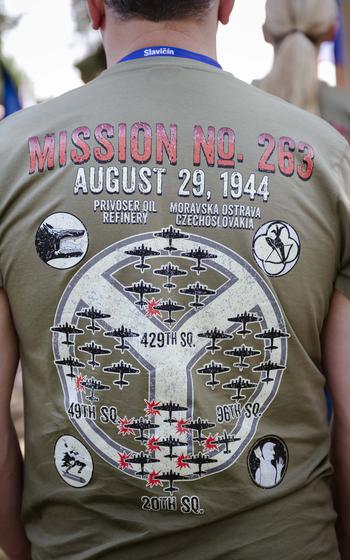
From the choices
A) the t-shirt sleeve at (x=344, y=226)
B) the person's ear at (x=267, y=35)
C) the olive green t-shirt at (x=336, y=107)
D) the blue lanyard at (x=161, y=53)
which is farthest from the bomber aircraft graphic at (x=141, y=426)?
the person's ear at (x=267, y=35)

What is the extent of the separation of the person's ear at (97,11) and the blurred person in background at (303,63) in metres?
1.14

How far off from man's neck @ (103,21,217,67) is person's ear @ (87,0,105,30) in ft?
0.12

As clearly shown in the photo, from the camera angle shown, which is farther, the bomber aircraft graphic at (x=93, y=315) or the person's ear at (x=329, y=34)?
the person's ear at (x=329, y=34)

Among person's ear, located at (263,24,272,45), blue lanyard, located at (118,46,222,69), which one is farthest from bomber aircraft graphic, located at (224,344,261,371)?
person's ear, located at (263,24,272,45)

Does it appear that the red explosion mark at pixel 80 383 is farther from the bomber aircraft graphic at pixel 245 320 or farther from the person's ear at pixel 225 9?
the person's ear at pixel 225 9

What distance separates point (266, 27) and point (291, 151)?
54.2 inches

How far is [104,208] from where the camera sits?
1.24 m

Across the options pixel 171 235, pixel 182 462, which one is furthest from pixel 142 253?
pixel 182 462

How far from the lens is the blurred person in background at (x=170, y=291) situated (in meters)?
1.24

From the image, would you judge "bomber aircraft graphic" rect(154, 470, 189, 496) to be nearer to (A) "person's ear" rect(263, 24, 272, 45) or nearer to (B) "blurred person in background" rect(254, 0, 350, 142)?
(B) "blurred person in background" rect(254, 0, 350, 142)

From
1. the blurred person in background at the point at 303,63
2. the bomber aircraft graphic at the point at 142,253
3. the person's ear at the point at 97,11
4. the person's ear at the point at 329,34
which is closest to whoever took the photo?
the bomber aircraft graphic at the point at 142,253

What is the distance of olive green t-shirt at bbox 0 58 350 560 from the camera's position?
4.08 ft

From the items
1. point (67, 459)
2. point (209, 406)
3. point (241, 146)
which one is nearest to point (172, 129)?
point (241, 146)

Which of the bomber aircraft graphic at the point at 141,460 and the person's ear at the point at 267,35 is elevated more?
the person's ear at the point at 267,35
